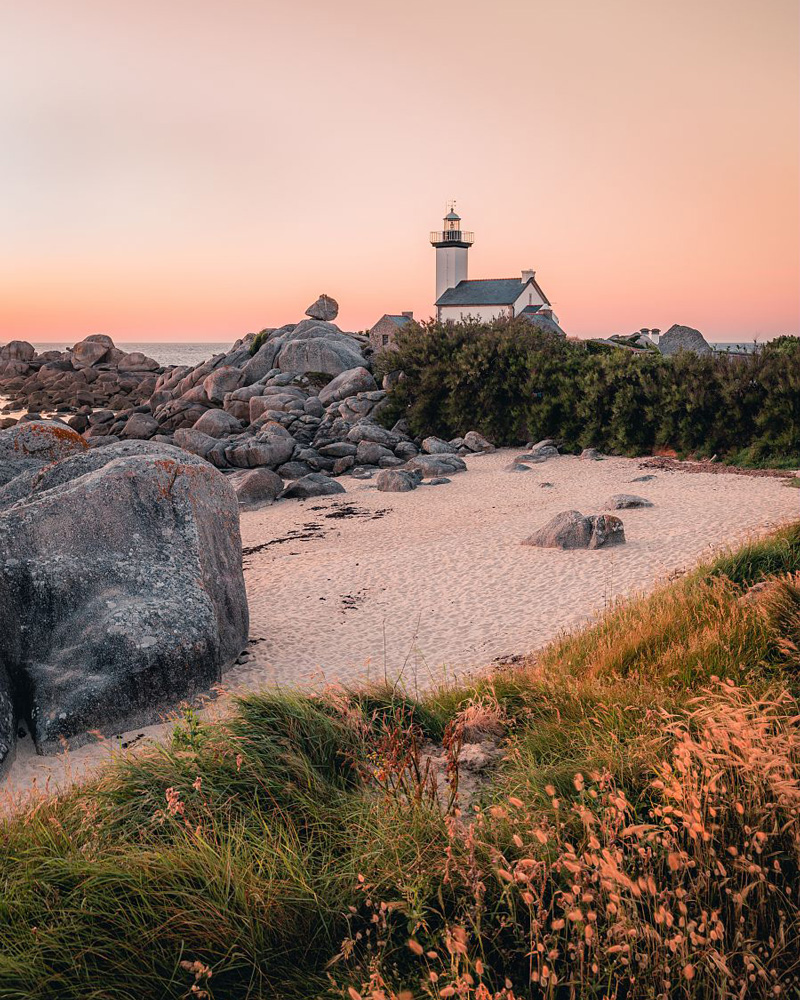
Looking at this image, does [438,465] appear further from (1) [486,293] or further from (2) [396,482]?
(1) [486,293]

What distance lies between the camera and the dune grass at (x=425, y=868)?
3320 millimetres

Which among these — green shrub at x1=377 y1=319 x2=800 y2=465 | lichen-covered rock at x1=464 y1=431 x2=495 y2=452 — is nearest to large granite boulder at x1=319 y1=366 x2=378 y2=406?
green shrub at x1=377 y1=319 x2=800 y2=465

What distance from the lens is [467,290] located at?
234ft

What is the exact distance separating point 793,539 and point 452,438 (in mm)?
21909

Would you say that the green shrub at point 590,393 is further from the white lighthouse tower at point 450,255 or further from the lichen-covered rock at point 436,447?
the white lighthouse tower at point 450,255

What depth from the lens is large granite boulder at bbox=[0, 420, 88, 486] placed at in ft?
42.2

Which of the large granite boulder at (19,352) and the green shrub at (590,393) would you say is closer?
the green shrub at (590,393)

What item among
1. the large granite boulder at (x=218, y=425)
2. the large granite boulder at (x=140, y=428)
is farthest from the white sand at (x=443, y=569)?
the large granite boulder at (x=140, y=428)

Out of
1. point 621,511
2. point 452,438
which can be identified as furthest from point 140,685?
point 452,438

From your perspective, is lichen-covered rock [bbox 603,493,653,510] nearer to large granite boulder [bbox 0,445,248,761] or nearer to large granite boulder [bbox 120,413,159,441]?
large granite boulder [bbox 0,445,248,761]

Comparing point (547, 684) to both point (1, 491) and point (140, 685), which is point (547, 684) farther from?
point (1, 491)

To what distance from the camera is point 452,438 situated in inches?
1319

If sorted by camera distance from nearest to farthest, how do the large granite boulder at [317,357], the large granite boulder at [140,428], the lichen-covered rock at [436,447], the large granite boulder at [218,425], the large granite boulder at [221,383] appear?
1. the lichen-covered rock at [436,447]
2. the large granite boulder at [218,425]
3. the large granite boulder at [140,428]
4. the large granite boulder at [221,383]
5. the large granite boulder at [317,357]

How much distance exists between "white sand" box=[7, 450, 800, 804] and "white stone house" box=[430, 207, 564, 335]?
45.6 m
